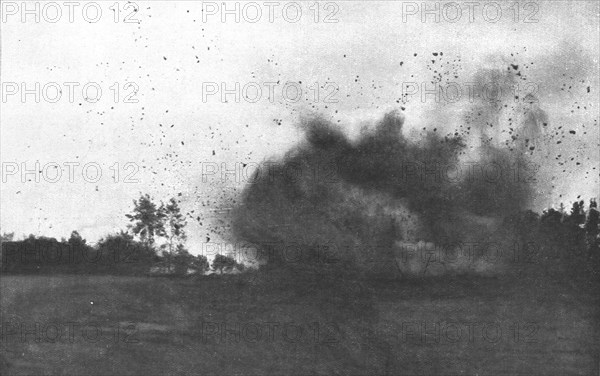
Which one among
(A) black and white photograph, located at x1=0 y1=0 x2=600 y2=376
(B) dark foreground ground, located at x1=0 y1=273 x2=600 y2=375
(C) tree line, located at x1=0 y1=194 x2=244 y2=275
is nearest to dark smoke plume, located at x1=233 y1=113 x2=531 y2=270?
(A) black and white photograph, located at x1=0 y1=0 x2=600 y2=376

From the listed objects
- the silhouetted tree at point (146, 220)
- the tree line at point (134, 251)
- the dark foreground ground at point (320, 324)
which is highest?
the silhouetted tree at point (146, 220)

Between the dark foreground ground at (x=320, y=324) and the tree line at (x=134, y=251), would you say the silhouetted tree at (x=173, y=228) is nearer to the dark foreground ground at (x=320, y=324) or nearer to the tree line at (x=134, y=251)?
the tree line at (x=134, y=251)

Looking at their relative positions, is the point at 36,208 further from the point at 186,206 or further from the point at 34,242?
the point at 186,206

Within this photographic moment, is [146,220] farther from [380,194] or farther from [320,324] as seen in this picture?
[380,194]

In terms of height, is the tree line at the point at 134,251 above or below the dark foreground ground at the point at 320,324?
above

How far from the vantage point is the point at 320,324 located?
3361mm

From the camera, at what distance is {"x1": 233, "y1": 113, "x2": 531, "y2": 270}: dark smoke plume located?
10.8ft

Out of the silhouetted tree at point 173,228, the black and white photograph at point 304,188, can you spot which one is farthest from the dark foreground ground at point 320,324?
the silhouetted tree at point 173,228

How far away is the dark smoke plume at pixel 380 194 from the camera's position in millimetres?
3295

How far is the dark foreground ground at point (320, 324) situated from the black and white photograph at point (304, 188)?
0.01 metres

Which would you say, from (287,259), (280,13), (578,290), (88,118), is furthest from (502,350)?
(88,118)

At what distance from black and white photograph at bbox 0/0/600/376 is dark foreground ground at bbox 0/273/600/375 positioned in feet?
0.04

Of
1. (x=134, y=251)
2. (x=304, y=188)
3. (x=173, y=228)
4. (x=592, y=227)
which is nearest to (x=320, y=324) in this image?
(x=304, y=188)

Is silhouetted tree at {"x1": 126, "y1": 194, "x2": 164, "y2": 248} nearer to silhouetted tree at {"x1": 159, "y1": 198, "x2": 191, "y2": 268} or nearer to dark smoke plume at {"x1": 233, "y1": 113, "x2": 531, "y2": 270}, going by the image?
silhouetted tree at {"x1": 159, "y1": 198, "x2": 191, "y2": 268}
